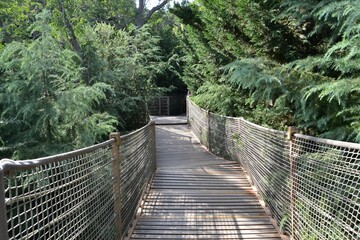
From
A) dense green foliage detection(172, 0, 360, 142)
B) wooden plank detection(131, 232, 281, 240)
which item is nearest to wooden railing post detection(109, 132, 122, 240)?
wooden plank detection(131, 232, 281, 240)

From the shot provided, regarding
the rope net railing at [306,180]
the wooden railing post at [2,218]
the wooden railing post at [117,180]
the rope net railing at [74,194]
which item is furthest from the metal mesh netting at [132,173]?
the wooden railing post at [2,218]

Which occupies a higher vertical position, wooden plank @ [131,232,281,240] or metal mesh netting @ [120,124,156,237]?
metal mesh netting @ [120,124,156,237]

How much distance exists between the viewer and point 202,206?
16.0ft

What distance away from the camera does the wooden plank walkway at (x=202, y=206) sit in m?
4.07

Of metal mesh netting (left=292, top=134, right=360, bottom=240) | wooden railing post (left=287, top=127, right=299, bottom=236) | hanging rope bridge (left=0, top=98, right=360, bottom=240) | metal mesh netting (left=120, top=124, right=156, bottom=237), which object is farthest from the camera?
metal mesh netting (left=120, top=124, right=156, bottom=237)

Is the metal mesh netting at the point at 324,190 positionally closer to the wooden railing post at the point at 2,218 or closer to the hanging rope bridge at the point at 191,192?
the hanging rope bridge at the point at 191,192

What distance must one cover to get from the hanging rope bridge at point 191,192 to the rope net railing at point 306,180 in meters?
0.01

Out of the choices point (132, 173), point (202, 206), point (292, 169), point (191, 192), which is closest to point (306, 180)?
point (292, 169)

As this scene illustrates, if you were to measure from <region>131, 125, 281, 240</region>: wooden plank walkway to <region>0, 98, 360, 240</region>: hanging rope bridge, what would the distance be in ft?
0.04

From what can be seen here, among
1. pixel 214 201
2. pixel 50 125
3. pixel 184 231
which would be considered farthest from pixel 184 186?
pixel 50 125

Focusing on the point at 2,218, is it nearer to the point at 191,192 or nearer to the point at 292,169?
the point at 292,169

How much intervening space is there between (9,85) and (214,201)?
333cm

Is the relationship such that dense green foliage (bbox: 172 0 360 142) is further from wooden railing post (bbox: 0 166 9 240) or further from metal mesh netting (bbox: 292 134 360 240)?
wooden railing post (bbox: 0 166 9 240)

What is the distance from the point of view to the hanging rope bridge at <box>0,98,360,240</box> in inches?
82.1
